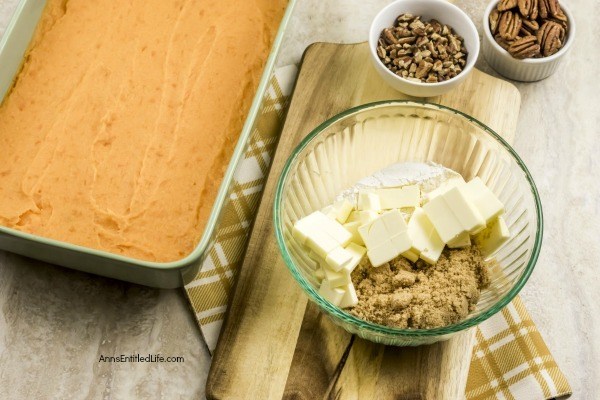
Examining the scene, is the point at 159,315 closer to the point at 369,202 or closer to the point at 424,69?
the point at 369,202

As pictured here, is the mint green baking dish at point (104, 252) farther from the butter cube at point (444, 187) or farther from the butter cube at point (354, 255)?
the butter cube at point (444, 187)

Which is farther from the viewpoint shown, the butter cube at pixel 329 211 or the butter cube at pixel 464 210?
the butter cube at pixel 329 211

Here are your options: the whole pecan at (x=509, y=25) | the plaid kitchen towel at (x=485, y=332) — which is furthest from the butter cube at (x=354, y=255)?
the whole pecan at (x=509, y=25)

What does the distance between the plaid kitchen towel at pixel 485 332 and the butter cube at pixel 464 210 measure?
0.36m

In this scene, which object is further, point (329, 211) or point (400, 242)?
point (329, 211)

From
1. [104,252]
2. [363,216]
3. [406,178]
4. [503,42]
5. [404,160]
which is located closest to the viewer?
[104,252]

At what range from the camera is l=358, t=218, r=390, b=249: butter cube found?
1.84m

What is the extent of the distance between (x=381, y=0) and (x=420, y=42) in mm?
276

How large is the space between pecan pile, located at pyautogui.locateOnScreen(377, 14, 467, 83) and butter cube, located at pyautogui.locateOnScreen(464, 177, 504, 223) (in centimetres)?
38

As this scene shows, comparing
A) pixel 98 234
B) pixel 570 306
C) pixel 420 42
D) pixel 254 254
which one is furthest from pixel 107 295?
pixel 570 306

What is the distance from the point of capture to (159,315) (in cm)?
211

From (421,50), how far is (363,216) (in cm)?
56

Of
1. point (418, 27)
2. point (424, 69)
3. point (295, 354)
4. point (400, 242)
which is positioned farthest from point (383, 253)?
point (418, 27)

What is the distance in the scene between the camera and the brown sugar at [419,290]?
1.83 m
